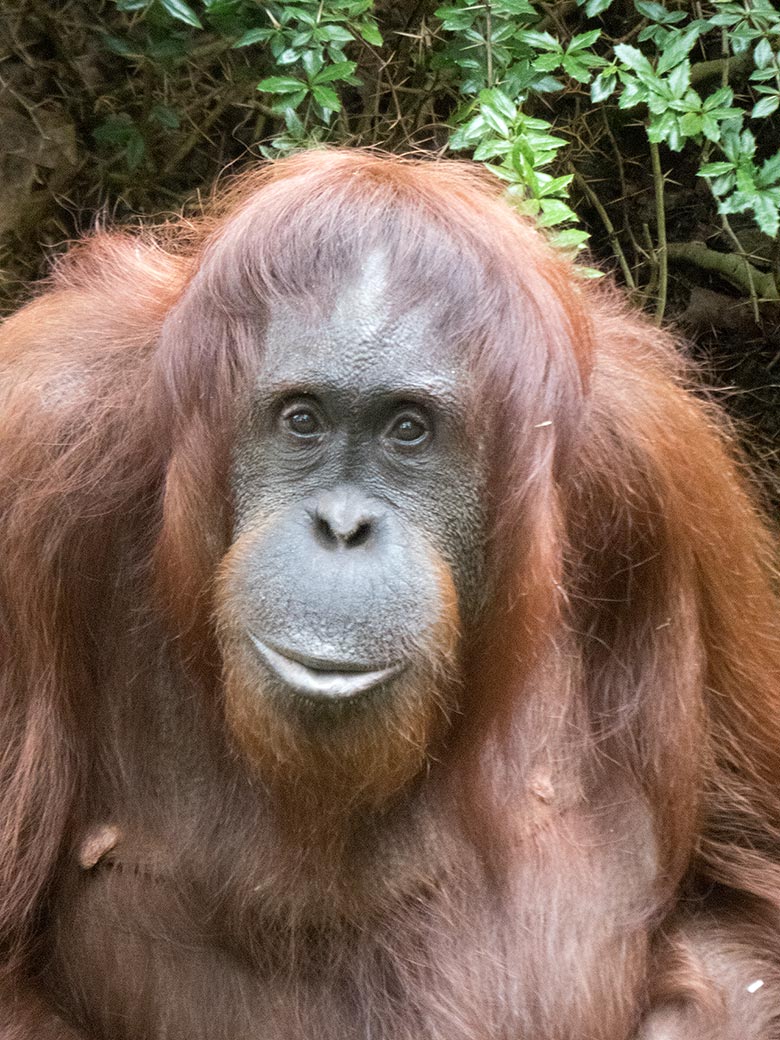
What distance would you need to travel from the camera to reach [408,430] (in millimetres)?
2014

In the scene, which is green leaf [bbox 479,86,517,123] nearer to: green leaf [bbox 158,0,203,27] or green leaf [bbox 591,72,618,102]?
green leaf [bbox 591,72,618,102]

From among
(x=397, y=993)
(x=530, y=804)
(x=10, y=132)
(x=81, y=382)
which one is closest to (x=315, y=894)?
(x=397, y=993)

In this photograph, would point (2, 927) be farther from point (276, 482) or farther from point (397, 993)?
point (276, 482)

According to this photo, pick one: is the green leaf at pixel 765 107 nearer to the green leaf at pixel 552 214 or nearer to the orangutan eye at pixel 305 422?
the green leaf at pixel 552 214

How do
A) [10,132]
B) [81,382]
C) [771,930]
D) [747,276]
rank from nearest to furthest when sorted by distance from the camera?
[81,382] < [771,930] < [10,132] < [747,276]

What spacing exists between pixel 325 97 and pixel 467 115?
0.30 metres

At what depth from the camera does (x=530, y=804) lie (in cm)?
253

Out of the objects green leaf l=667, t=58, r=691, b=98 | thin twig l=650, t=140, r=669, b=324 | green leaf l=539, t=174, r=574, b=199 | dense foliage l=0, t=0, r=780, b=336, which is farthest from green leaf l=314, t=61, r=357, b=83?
thin twig l=650, t=140, r=669, b=324

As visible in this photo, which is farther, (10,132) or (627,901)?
(10,132)

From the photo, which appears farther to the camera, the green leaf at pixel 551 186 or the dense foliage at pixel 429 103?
the dense foliage at pixel 429 103

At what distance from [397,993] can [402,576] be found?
2.75 feet

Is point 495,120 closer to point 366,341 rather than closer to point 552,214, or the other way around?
point 552,214

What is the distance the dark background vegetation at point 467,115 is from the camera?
10.0 feet

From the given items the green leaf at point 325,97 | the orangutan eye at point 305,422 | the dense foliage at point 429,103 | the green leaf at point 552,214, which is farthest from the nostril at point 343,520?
the green leaf at point 325,97
